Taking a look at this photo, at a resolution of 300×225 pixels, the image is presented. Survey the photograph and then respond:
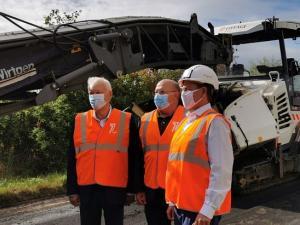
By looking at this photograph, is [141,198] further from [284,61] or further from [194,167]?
[284,61]

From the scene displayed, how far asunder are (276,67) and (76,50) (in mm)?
3863

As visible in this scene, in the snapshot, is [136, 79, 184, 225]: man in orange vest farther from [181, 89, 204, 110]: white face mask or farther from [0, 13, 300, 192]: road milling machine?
[0, 13, 300, 192]: road milling machine

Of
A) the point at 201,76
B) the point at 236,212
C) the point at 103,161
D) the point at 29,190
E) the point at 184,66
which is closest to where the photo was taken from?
the point at 201,76

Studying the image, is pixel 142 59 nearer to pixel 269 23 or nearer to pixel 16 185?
pixel 269 23

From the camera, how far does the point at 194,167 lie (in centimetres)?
336

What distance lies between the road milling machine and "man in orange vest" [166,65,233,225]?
273 cm

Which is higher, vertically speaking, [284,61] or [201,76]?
[284,61]

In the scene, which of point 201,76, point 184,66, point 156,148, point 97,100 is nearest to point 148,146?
point 156,148

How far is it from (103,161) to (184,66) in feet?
10.3

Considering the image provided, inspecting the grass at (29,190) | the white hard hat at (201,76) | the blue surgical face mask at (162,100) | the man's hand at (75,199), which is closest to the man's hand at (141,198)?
the man's hand at (75,199)

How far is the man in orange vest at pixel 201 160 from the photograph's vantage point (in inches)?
130

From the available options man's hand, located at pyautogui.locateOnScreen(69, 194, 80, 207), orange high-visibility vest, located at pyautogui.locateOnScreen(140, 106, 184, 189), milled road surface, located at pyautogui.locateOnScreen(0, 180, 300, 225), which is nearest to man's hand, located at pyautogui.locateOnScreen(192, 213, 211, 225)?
orange high-visibility vest, located at pyautogui.locateOnScreen(140, 106, 184, 189)

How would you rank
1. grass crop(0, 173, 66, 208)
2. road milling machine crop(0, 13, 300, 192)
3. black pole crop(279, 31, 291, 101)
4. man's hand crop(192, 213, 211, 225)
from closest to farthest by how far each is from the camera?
man's hand crop(192, 213, 211, 225) → road milling machine crop(0, 13, 300, 192) → grass crop(0, 173, 66, 208) → black pole crop(279, 31, 291, 101)

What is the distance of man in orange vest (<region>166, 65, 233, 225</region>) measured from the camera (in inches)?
130
